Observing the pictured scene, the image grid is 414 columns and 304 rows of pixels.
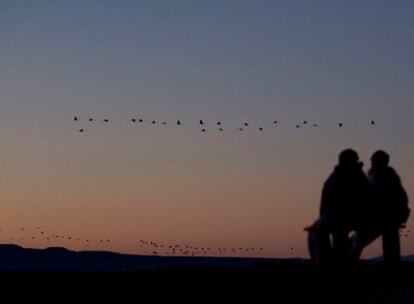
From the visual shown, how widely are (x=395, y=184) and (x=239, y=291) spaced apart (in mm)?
4326

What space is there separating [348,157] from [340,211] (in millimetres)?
1052

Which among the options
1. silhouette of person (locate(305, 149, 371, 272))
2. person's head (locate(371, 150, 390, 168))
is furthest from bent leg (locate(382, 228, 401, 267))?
person's head (locate(371, 150, 390, 168))

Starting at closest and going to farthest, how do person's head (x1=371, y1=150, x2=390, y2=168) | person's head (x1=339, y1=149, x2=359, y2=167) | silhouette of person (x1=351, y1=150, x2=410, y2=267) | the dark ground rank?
the dark ground → person's head (x1=339, y1=149, x2=359, y2=167) → silhouette of person (x1=351, y1=150, x2=410, y2=267) → person's head (x1=371, y1=150, x2=390, y2=168)

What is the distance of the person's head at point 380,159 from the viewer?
93.0ft

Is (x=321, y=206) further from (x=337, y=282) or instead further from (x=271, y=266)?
(x=271, y=266)

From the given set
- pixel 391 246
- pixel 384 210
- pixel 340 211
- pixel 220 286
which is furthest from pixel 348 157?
pixel 220 286

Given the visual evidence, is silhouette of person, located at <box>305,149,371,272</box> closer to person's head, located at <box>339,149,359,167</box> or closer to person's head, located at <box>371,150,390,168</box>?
person's head, located at <box>339,149,359,167</box>

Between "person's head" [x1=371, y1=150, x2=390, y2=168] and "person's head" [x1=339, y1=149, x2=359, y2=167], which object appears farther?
"person's head" [x1=371, y1=150, x2=390, y2=168]

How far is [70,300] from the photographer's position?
24750 mm

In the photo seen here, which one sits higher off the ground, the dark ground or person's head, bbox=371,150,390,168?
person's head, bbox=371,150,390,168

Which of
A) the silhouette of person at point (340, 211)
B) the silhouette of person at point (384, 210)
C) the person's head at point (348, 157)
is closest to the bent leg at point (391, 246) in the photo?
the silhouette of person at point (384, 210)

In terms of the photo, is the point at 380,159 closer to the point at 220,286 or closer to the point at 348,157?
the point at 348,157

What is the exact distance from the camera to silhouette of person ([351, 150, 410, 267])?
2794cm

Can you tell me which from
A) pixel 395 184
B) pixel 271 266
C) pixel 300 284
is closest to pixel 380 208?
pixel 395 184
